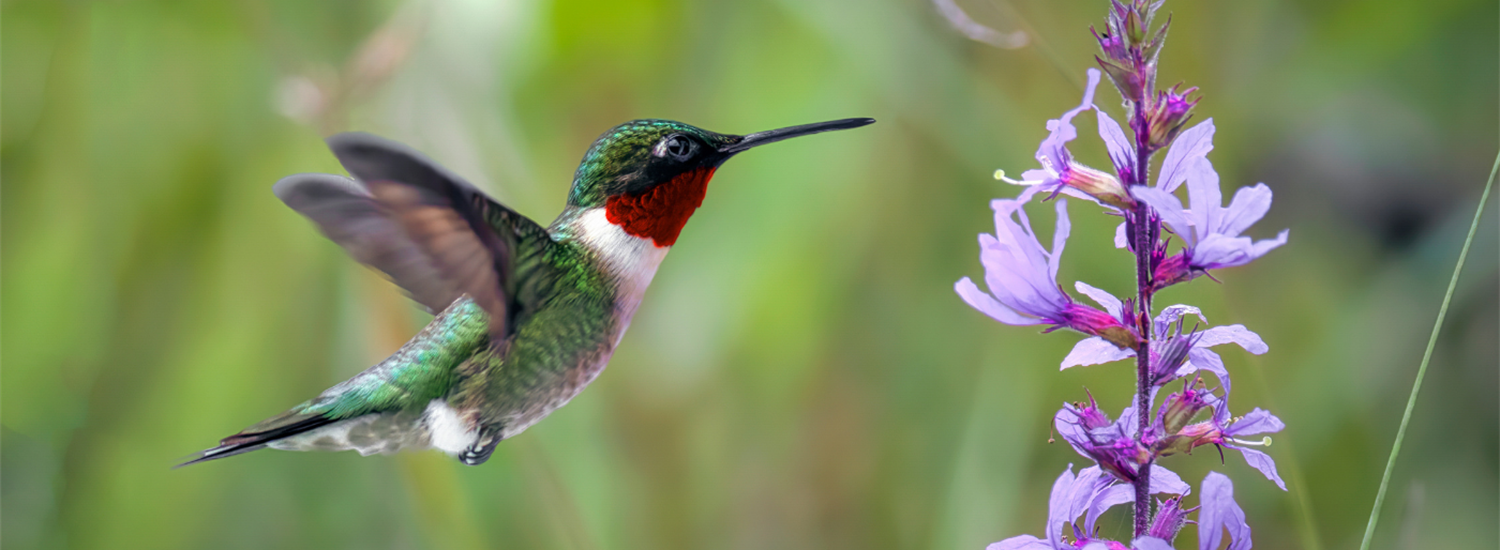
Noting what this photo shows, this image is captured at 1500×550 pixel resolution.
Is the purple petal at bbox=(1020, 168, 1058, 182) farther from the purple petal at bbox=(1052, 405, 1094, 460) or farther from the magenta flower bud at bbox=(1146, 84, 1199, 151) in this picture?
the purple petal at bbox=(1052, 405, 1094, 460)

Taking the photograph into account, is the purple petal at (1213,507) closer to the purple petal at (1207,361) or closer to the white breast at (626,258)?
the purple petal at (1207,361)

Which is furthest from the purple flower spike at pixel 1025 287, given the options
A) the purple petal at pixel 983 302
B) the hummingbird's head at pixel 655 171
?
the hummingbird's head at pixel 655 171

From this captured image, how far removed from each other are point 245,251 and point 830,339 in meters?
Result: 1.27

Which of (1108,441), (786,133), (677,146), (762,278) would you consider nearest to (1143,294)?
(1108,441)

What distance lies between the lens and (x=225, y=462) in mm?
2311

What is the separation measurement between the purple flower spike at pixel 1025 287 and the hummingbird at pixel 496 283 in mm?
221

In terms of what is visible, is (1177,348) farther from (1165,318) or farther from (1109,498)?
(1109,498)

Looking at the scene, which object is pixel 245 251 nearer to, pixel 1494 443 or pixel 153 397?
pixel 153 397

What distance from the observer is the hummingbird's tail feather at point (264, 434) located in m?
1.00

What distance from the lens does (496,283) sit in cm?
105

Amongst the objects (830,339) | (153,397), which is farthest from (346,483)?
(830,339)

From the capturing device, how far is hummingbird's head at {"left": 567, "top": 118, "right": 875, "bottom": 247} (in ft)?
3.78

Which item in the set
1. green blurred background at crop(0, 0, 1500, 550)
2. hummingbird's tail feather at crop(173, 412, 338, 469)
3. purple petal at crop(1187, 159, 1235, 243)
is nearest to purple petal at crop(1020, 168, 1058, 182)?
purple petal at crop(1187, 159, 1235, 243)

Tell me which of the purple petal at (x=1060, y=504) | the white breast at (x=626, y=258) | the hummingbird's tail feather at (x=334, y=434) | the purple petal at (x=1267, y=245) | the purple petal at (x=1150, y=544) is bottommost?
the purple petal at (x=1150, y=544)
